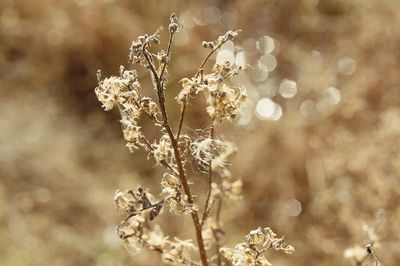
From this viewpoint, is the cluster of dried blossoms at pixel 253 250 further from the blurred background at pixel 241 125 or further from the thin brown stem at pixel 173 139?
the blurred background at pixel 241 125

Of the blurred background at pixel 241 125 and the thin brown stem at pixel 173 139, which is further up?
the blurred background at pixel 241 125

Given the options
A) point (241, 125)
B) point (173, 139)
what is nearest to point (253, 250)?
point (173, 139)

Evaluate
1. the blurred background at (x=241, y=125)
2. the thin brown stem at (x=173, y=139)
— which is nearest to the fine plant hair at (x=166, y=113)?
the thin brown stem at (x=173, y=139)

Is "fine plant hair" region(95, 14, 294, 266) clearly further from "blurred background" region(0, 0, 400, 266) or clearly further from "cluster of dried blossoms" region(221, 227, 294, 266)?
"blurred background" region(0, 0, 400, 266)

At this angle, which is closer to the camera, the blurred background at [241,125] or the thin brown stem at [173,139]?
the thin brown stem at [173,139]

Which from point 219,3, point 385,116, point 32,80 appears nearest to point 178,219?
point 385,116

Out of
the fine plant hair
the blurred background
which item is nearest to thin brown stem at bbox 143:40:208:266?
the fine plant hair

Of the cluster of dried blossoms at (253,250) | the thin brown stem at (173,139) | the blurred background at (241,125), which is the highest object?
the blurred background at (241,125)

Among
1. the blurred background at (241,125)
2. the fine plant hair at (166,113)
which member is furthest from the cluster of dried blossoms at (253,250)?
the blurred background at (241,125)
